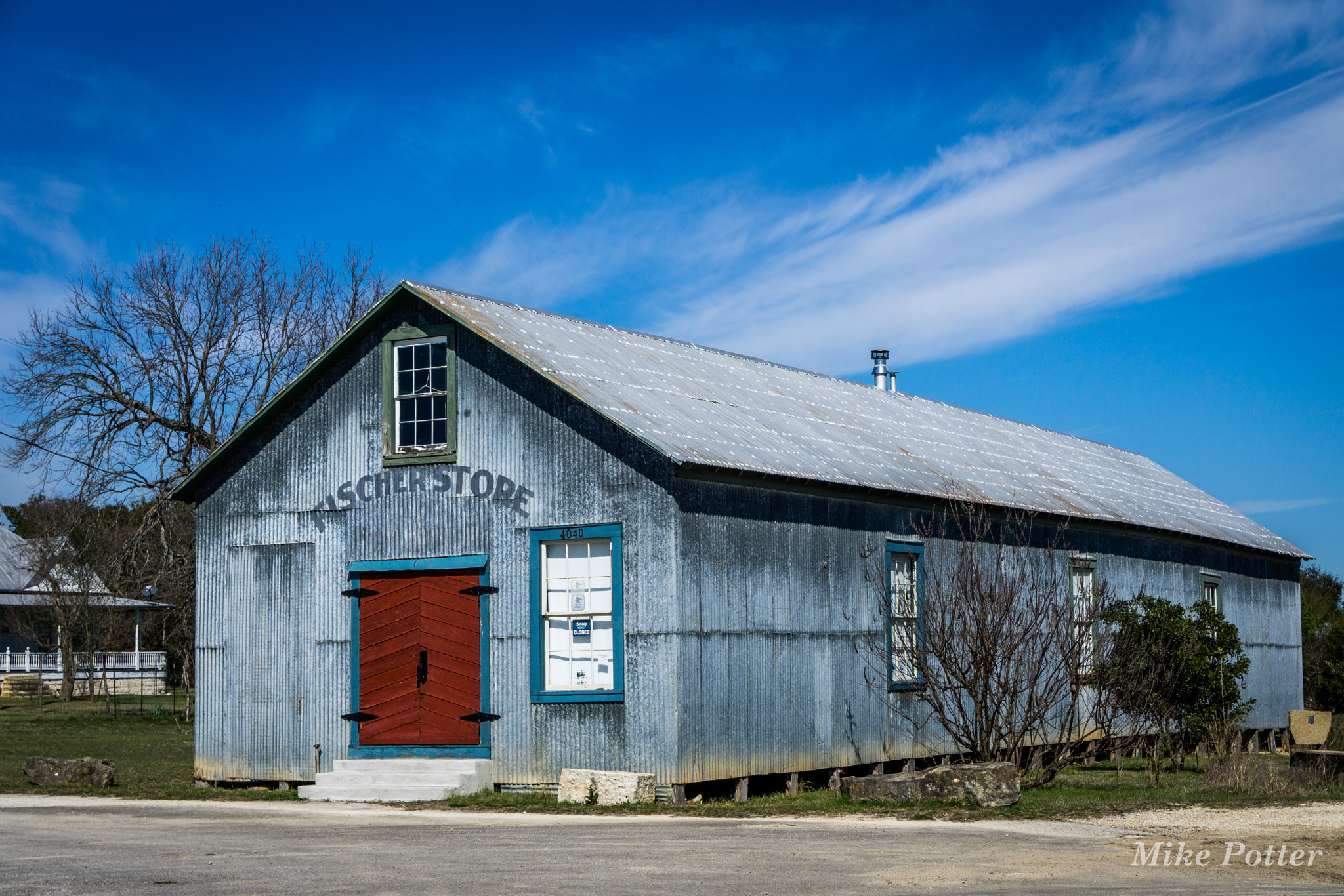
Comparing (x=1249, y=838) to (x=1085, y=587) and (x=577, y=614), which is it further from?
(x=1085, y=587)

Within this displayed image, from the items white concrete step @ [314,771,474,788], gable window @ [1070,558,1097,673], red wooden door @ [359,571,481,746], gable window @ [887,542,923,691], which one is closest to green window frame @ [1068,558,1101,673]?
gable window @ [1070,558,1097,673]

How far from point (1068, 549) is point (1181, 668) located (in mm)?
3467

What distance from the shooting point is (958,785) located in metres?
14.7

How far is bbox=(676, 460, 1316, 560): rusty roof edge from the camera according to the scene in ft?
52.7

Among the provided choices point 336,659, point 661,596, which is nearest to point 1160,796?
point 661,596

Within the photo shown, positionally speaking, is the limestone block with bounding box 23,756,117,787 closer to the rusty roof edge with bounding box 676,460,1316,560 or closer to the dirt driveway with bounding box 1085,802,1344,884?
the rusty roof edge with bounding box 676,460,1316,560

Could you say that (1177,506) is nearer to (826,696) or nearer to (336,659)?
(826,696)

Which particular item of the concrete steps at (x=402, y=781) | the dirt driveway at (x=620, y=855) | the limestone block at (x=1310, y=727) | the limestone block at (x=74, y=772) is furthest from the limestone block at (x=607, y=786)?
the limestone block at (x=1310, y=727)

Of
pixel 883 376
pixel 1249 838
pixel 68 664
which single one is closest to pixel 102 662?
pixel 68 664

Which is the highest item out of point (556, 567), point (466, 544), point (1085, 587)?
point (466, 544)

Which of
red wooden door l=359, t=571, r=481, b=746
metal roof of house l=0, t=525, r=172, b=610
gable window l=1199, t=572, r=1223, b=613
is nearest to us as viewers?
red wooden door l=359, t=571, r=481, b=746

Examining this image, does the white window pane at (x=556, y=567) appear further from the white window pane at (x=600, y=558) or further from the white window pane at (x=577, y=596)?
the white window pane at (x=600, y=558)

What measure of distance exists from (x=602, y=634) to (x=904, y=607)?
5.08 metres

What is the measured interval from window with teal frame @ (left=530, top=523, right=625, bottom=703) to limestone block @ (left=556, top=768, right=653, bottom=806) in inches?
35.9
